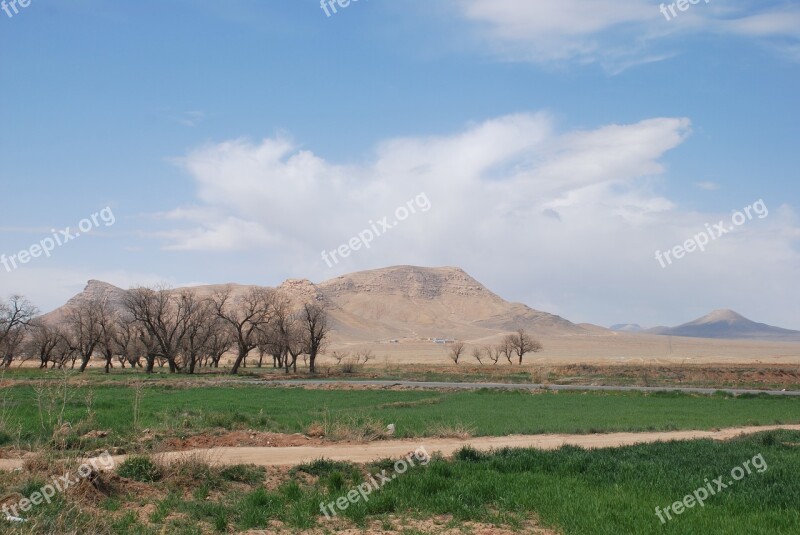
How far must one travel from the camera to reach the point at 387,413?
99.9 ft

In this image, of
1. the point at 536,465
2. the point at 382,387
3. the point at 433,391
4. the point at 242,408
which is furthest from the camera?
the point at 382,387

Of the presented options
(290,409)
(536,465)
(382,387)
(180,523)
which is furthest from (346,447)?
(382,387)

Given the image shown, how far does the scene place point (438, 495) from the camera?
11.5m

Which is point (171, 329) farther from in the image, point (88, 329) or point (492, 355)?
point (492, 355)

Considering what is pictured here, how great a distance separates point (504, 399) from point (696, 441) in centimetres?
2276

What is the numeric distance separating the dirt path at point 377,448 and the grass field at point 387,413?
45.7 inches

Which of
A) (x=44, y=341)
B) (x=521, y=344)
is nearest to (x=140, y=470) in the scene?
(x=44, y=341)

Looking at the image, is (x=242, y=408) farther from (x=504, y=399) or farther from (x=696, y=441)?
(x=696, y=441)

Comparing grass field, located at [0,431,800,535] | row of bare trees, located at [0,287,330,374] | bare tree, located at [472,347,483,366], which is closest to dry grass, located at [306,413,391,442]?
grass field, located at [0,431,800,535]

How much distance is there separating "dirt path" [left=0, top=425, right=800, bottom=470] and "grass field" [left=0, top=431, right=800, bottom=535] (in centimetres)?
121

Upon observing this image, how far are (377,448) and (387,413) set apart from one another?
39.4 ft

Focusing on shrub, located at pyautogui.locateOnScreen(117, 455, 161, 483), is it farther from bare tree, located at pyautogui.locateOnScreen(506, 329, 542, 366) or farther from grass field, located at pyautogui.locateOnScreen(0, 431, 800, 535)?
bare tree, located at pyautogui.locateOnScreen(506, 329, 542, 366)

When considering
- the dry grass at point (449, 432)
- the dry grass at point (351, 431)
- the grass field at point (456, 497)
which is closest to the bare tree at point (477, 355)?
the dry grass at point (449, 432)

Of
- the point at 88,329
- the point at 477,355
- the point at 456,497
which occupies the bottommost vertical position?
the point at 456,497
